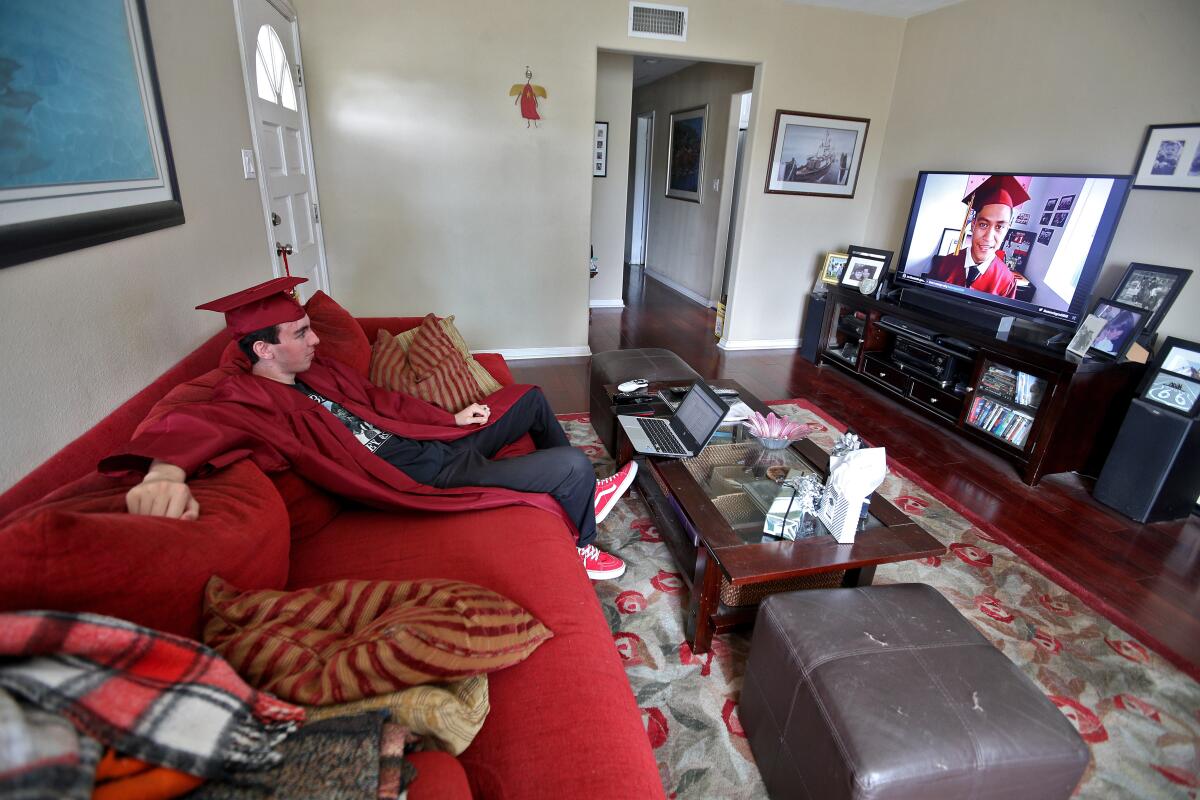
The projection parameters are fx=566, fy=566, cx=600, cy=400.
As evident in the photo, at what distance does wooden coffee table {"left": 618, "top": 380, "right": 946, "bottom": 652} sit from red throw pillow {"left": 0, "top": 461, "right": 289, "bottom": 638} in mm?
1033

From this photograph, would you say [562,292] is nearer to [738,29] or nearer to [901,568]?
[738,29]

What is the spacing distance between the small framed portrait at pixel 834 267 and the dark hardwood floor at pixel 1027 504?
654 millimetres

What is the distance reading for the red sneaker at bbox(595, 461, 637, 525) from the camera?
7.00 feet

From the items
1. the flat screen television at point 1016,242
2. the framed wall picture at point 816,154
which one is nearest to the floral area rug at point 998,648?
the flat screen television at point 1016,242

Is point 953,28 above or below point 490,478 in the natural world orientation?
above

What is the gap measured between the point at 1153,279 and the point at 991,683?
8.21 ft

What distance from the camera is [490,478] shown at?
5.71ft

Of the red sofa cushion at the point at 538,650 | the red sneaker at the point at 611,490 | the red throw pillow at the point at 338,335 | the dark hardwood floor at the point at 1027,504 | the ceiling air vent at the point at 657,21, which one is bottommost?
the dark hardwood floor at the point at 1027,504

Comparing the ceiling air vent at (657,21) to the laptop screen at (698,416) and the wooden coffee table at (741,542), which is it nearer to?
the laptop screen at (698,416)

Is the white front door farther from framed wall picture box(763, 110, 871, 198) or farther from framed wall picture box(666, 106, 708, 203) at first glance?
framed wall picture box(666, 106, 708, 203)

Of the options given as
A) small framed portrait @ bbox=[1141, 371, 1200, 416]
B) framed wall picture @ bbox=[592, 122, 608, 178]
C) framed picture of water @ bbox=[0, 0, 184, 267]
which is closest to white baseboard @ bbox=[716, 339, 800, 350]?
framed wall picture @ bbox=[592, 122, 608, 178]

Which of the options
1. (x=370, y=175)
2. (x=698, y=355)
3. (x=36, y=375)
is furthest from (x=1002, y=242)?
(x=36, y=375)

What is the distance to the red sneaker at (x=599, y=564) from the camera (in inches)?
75.7

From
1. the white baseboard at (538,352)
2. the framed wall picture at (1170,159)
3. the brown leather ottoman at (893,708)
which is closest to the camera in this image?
the brown leather ottoman at (893,708)
